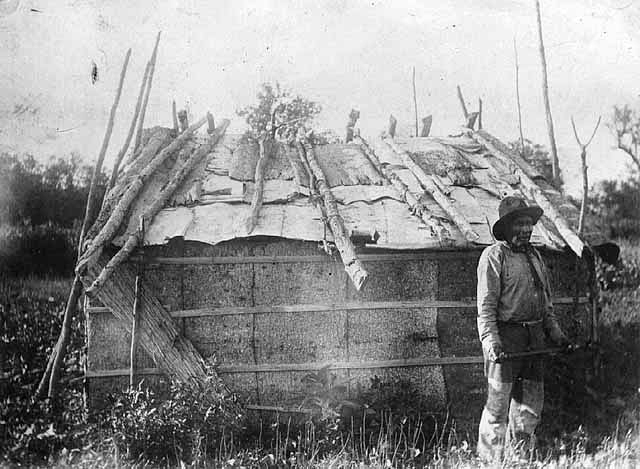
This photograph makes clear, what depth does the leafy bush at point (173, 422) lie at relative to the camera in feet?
16.9

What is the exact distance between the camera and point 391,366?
621 centimetres

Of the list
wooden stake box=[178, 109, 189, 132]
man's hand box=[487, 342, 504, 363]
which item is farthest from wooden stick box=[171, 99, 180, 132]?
man's hand box=[487, 342, 504, 363]

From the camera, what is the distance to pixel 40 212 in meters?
7.98

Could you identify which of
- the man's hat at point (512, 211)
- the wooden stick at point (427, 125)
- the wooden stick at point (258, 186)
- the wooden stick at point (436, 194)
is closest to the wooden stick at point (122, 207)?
the wooden stick at point (258, 186)

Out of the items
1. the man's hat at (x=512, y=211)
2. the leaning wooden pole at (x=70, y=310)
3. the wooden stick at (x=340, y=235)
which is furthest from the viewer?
the leaning wooden pole at (x=70, y=310)

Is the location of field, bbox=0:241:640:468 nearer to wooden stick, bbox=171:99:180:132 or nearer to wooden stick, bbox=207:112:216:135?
wooden stick, bbox=171:99:180:132

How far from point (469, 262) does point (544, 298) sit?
4.75 ft

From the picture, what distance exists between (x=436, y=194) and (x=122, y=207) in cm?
330

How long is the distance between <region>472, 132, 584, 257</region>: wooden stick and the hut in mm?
23

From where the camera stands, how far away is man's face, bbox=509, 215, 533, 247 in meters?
4.89

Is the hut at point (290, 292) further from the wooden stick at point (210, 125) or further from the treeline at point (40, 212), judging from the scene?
the wooden stick at point (210, 125)

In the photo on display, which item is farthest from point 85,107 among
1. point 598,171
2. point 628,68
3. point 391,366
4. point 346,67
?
point 598,171

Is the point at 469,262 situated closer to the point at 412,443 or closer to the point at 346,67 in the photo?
the point at 412,443

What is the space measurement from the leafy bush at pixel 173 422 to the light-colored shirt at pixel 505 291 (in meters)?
2.47
